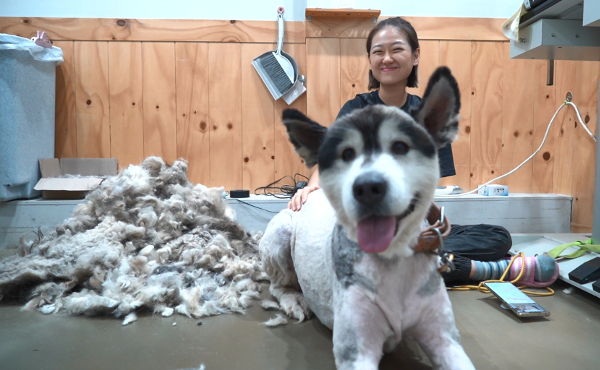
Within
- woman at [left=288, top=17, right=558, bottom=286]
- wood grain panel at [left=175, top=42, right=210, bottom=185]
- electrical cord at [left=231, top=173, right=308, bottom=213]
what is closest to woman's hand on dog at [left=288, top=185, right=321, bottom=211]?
woman at [left=288, top=17, right=558, bottom=286]

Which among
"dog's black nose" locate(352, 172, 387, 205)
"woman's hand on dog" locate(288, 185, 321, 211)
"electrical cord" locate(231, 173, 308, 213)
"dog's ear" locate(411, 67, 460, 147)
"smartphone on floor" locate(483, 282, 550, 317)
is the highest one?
"dog's ear" locate(411, 67, 460, 147)

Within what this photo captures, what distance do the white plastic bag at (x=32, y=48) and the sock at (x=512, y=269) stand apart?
9.31 feet

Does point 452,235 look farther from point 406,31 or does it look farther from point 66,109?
point 66,109

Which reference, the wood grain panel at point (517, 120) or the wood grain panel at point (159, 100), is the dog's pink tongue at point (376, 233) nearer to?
the wood grain panel at point (159, 100)

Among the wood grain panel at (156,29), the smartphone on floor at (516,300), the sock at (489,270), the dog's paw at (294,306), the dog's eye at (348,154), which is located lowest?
the dog's paw at (294,306)

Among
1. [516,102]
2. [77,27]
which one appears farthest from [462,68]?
[77,27]

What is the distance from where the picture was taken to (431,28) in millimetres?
2826

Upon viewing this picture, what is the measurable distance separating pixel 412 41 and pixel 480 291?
118cm

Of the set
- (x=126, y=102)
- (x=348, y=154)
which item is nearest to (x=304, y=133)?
(x=348, y=154)

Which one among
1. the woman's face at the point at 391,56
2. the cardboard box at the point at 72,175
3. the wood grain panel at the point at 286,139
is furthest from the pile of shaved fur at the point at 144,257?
the woman's face at the point at 391,56

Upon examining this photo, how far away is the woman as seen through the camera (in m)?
1.77

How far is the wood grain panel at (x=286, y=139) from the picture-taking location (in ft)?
9.38

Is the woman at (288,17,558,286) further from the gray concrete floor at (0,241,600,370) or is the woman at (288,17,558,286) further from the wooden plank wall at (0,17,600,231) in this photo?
the wooden plank wall at (0,17,600,231)

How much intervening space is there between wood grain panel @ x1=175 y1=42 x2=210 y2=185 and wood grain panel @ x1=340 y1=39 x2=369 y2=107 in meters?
0.98
